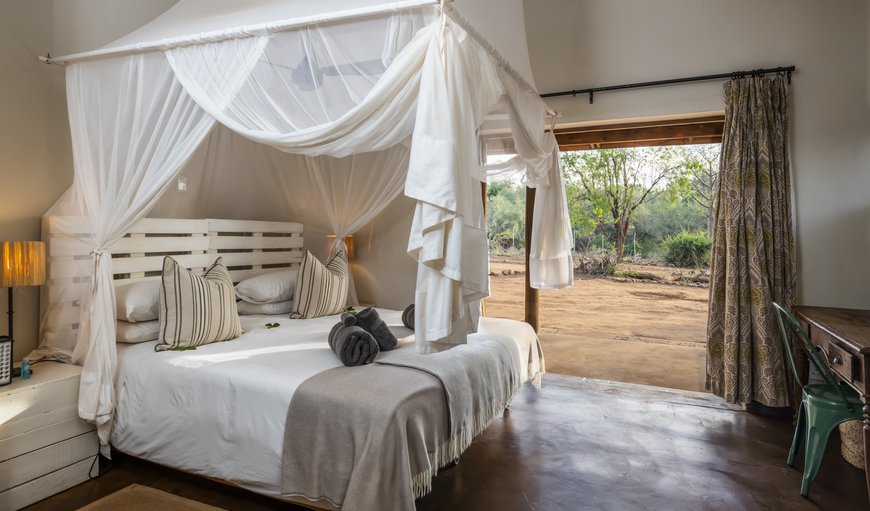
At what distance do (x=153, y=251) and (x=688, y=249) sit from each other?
399 cm

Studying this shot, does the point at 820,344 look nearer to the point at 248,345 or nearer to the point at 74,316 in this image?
the point at 248,345

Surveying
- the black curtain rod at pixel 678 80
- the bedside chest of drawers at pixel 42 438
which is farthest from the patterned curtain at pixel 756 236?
the bedside chest of drawers at pixel 42 438

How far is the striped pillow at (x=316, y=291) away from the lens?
3760 mm

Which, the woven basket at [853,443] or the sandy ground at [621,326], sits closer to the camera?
the woven basket at [853,443]

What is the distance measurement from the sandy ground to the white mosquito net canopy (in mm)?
1644

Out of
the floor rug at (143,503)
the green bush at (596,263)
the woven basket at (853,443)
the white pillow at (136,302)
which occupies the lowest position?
the woven basket at (853,443)

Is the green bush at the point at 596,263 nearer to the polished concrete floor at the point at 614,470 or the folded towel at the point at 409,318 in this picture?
the polished concrete floor at the point at 614,470

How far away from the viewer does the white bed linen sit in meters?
2.17

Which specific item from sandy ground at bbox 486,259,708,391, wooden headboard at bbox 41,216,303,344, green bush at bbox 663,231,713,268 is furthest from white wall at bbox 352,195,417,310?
green bush at bbox 663,231,713,268

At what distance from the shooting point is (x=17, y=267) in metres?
2.45

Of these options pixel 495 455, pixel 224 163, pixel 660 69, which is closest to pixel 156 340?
→ pixel 224 163

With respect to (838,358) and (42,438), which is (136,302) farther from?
(838,358)

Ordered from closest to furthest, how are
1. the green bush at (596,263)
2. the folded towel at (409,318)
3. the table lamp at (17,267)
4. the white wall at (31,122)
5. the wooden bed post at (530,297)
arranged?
the table lamp at (17,267) → the white wall at (31,122) → the folded towel at (409,318) → the green bush at (596,263) → the wooden bed post at (530,297)

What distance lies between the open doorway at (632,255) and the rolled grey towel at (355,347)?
92.2 inches
